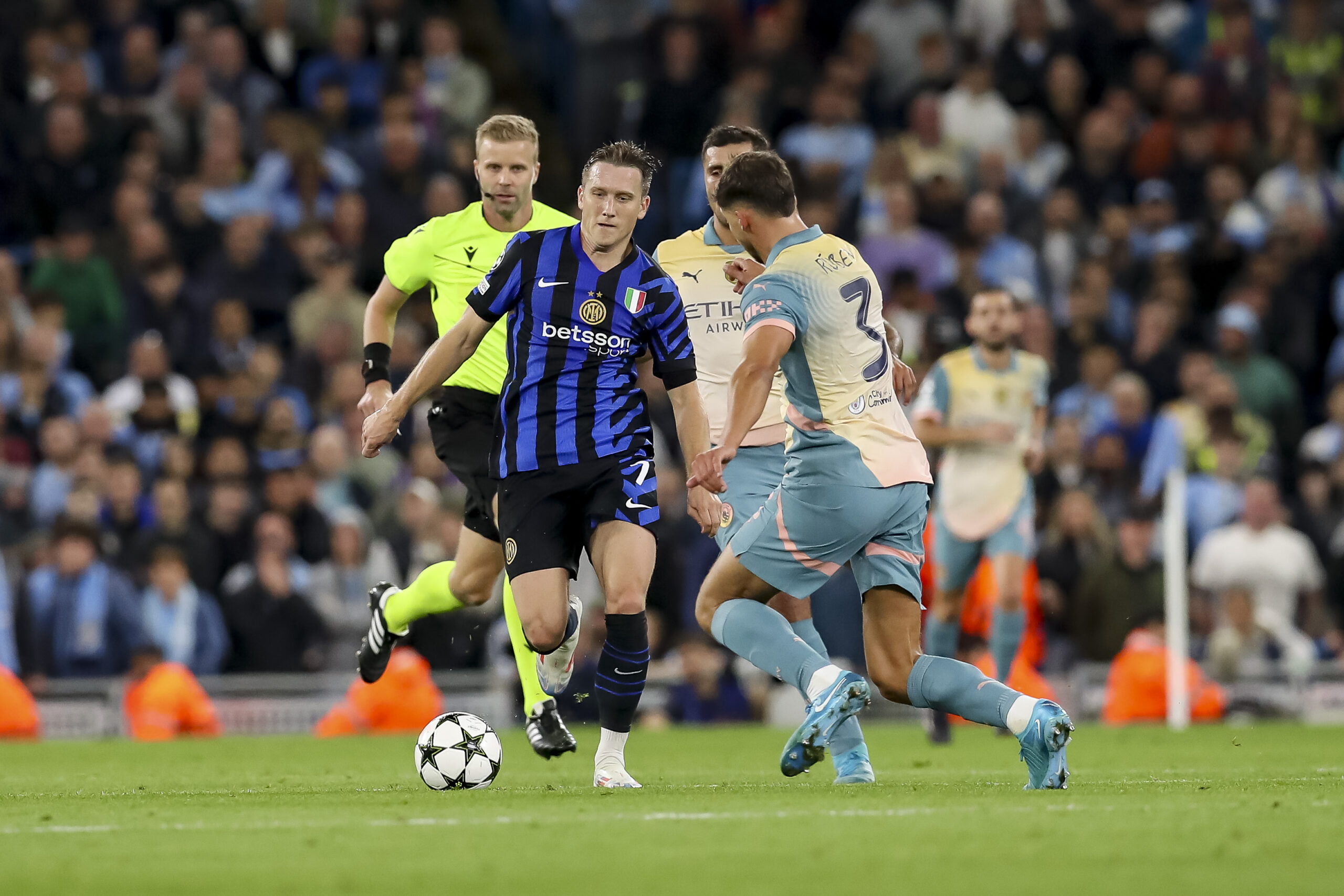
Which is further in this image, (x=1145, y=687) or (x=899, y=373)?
(x=1145, y=687)

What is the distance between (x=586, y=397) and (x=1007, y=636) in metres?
4.88

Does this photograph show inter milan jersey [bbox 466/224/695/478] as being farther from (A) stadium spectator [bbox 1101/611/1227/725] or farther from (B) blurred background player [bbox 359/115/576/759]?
(A) stadium spectator [bbox 1101/611/1227/725]

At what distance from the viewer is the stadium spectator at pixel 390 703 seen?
45.8 ft

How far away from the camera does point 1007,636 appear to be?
12.1 m

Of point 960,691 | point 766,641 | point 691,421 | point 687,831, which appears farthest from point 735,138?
A: point 687,831

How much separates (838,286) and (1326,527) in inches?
381

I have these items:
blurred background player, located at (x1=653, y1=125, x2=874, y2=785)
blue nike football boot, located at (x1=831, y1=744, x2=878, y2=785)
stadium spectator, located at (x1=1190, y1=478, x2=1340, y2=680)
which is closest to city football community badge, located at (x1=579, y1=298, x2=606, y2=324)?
blurred background player, located at (x1=653, y1=125, x2=874, y2=785)

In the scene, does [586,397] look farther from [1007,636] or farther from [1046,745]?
[1007,636]

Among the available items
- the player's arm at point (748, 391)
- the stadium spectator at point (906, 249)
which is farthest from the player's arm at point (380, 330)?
the stadium spectator at point (906, 249)

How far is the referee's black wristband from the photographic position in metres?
9.17

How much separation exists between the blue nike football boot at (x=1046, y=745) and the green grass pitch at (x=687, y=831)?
8 cm

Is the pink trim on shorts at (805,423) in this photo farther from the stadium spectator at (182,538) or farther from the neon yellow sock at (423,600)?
the stadium spectator at (182,538)

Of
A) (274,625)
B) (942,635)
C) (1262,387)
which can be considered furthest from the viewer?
(1262,387)

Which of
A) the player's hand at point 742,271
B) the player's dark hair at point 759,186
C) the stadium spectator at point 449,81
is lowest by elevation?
the player's hand at point 742,271
